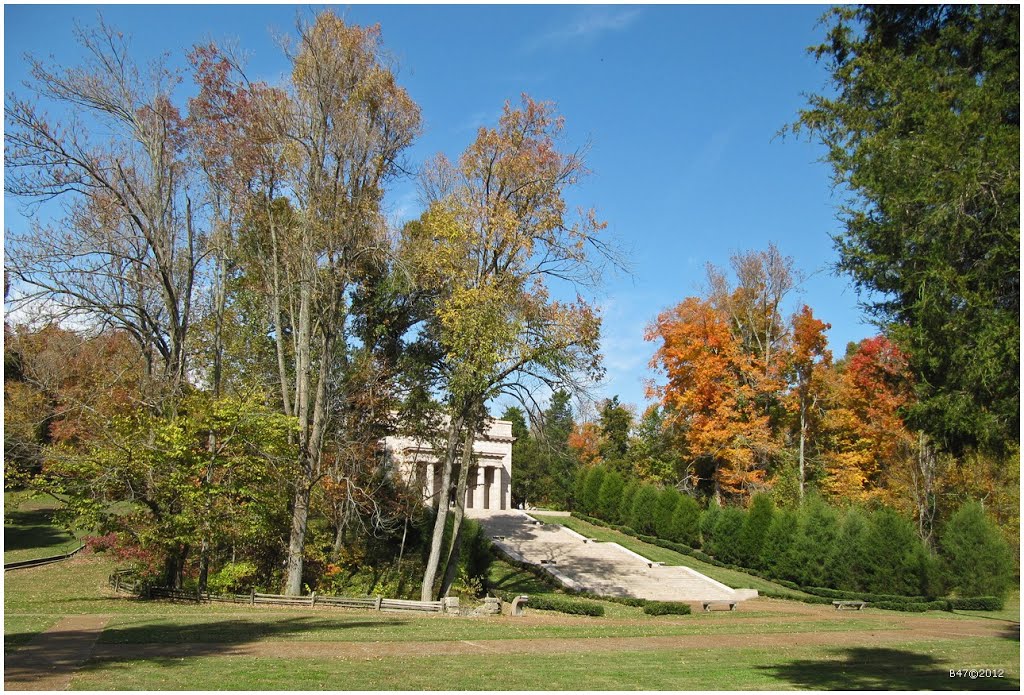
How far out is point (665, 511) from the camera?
3978 centimetres

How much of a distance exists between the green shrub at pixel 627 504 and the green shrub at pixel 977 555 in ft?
57.0

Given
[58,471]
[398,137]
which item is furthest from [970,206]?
[58,471]

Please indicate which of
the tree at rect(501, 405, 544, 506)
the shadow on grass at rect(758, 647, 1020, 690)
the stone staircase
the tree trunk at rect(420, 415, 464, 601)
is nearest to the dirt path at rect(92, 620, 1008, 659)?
the shadow on grass at rect(758, 647, 1020, 690)

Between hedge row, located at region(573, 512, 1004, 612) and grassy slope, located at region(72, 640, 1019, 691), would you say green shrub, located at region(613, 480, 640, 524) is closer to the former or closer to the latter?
hedge row, located at region(573, 512, 1004, 612)

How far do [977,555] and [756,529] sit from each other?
8701 mm

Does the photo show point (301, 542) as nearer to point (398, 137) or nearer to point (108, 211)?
point (108, 211)

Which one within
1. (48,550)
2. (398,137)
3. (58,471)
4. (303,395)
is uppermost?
(398,137)

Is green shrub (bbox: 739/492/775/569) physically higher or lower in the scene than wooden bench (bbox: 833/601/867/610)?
higher

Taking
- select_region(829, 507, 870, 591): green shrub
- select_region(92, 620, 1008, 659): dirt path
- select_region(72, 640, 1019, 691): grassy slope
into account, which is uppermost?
select_region(829, 507, 870, 591): green shrub

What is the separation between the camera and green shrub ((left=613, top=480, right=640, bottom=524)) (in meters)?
42.8

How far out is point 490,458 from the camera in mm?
49000

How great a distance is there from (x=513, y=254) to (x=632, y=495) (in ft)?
83.1

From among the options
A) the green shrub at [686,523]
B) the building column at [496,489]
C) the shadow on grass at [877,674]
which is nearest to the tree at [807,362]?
the green shrub at [686,523]

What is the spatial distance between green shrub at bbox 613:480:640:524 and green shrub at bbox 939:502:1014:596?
17378mm
